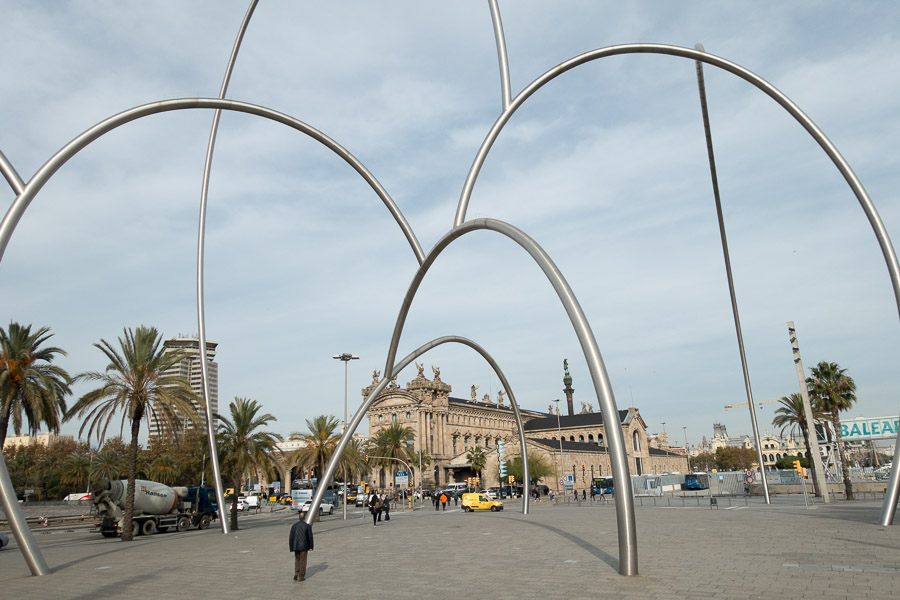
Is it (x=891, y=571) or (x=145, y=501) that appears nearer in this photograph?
(x=891, y=571)

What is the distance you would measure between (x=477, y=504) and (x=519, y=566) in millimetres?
35732

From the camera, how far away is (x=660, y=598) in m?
10.4

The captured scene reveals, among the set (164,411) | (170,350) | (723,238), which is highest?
(723,238)

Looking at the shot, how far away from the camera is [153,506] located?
35.3 meters

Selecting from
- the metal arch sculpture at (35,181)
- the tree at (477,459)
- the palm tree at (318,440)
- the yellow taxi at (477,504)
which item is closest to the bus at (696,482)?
the tree at (477,459)

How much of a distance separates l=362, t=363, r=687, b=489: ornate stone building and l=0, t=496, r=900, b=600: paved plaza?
69947 mm

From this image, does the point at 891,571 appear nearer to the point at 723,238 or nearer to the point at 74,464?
the point at 723,238

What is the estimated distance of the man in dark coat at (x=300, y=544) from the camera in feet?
45.5

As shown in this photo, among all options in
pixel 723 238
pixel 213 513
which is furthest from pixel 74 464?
pixel 723 238

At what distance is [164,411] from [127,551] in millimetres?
8737

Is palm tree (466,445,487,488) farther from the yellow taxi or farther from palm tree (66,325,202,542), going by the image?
palm tree (66,325,202,542)

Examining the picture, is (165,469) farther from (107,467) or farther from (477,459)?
(477,459)

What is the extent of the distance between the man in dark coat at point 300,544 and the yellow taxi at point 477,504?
3651 cm

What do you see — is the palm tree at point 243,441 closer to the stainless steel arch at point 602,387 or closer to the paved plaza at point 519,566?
the paved plaza at point 519,566
